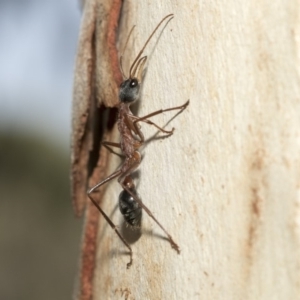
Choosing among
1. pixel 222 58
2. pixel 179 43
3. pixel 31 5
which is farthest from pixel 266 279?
pixel 31 5

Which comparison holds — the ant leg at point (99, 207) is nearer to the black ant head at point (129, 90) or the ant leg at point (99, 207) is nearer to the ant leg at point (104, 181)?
the ant leg at point (104, 181)

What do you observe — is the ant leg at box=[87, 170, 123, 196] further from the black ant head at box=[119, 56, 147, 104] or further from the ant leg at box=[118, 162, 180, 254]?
the black ant head at box=[119, 56, 147, 104]

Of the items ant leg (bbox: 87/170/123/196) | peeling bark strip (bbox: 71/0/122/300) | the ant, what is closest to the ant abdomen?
the ant

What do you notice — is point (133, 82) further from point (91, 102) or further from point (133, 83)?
point (91, 102)

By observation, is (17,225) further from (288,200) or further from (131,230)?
(288,200)

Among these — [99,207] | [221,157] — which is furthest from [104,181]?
[221,157]

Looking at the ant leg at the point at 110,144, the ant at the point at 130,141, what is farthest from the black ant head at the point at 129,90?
the ant leg at the point at 110,144
